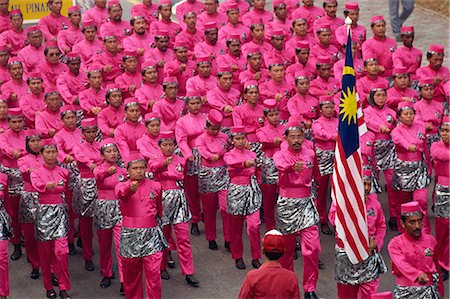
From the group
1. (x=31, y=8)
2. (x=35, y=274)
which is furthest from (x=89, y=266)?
(x=31, y=8)

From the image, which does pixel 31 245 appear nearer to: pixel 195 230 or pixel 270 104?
pixel 195 230

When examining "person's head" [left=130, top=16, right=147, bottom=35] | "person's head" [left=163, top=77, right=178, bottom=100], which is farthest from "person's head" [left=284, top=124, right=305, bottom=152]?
"person's head" [left=130, top=16, right=147, bottom=35]

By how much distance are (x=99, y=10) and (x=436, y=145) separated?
774cm

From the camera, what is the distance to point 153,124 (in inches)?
586

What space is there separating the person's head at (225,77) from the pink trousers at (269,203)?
5.51 feet

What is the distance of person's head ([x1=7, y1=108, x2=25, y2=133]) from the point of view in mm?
15258

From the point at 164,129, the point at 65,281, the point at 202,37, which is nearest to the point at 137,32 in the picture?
the point at 202,37

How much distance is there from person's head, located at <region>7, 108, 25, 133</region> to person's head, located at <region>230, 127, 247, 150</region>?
2832mm

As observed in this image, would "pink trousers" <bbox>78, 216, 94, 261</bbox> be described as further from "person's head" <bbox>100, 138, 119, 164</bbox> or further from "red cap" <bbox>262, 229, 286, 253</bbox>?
"red cap" <bbox>262, 229, 286, 253</bbox>

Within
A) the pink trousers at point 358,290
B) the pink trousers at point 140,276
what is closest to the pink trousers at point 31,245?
the pink trousers at point 140,276

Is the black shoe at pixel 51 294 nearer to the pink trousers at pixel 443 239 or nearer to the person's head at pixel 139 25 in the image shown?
the pink trousers at pixel 443 239

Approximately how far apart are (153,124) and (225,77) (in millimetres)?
2080

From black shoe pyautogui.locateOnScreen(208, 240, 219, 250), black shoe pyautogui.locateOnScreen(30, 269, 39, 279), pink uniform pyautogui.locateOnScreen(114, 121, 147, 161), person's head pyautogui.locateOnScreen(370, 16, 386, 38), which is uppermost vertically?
pink uniform pyautogui.locateOnScreen(114, 121, 147, 161)

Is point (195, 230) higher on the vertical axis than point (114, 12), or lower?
lower
